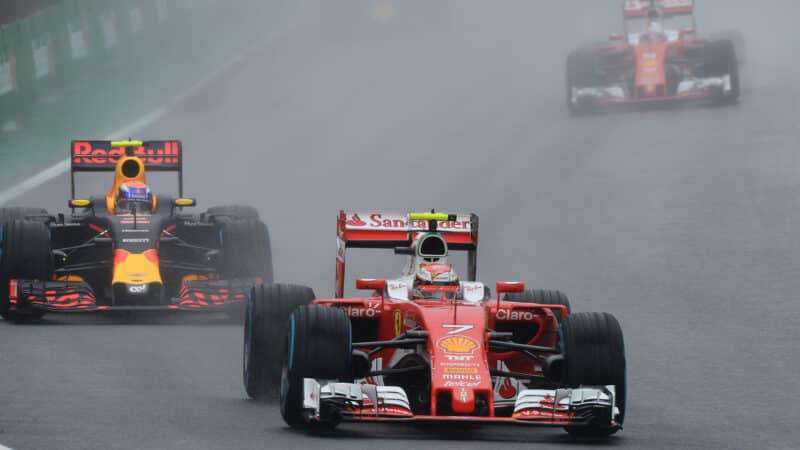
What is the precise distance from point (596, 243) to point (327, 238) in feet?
13.4

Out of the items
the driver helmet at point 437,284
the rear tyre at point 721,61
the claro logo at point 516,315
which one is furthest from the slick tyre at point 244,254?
the rear tyre at point 721,61

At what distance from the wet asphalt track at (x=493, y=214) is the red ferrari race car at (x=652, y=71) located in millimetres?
431

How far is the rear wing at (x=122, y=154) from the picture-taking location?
2198cm

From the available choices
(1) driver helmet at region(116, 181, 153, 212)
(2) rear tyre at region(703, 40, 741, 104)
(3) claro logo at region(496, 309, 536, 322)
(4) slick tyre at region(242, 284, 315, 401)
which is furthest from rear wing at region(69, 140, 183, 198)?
(2) rear tyre at region(703, 40, 741, 104)

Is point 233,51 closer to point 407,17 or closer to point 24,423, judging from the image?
point 407,17

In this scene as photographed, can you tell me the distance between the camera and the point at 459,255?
26938 mm

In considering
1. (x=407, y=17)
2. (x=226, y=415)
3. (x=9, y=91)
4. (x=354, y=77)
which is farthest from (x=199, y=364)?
(x=407, y=17)

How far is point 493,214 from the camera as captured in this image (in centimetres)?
2773

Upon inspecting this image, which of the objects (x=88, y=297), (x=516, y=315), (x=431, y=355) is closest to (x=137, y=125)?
(x=88, y=297)

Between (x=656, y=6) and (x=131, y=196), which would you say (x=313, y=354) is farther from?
(x=656, y=6)

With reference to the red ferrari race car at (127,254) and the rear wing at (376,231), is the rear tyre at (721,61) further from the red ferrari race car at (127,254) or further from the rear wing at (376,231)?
the rear wing at (376,231)

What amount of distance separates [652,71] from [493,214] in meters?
8.55

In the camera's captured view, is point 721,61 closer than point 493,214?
No

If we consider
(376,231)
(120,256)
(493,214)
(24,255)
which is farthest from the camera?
(493,214)
